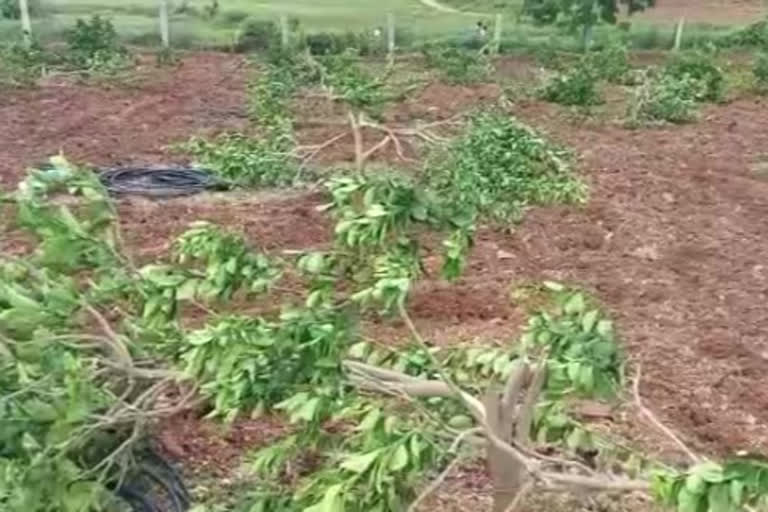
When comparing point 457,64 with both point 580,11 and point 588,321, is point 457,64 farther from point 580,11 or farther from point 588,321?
point 588,321

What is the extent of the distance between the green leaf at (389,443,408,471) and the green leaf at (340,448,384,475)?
25mm

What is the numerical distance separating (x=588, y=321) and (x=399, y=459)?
483mm

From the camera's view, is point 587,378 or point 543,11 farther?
point 543,11

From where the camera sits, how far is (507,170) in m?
5.64

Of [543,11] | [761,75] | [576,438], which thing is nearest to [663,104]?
[761,75]

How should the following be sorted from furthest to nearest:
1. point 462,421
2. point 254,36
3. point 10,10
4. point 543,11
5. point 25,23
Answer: point 543,11 < point 254,36 < point 10,10 < point 25,23 < point 462,421

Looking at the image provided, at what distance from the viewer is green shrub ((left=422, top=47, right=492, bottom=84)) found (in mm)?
12641

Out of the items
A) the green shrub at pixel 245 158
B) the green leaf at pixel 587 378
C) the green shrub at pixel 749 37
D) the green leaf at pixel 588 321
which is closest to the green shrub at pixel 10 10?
the green shrub at pixel 749 37

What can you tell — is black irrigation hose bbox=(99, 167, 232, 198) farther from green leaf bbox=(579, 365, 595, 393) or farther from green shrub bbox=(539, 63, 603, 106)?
green leaf bbox=(579, 365, 595, 393)

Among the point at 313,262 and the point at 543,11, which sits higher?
the point at 313,262

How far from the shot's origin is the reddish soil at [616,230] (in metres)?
5.04

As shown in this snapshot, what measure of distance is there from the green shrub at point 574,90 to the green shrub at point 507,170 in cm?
545

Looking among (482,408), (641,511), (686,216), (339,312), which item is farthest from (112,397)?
(686,216)

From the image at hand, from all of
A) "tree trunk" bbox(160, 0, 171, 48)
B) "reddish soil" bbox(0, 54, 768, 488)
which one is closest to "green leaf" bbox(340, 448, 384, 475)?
"reddish soil" bbox(0, 54, 768, 488)
